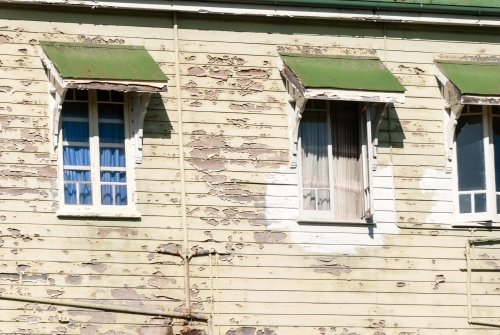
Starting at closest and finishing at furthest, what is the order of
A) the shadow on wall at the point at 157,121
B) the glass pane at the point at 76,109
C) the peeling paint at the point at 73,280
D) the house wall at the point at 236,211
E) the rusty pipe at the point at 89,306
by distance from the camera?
the rusty pipe at the point at 89,306
the peeling paint at the point at 73,280
the house wall at the point at 236,211
the glass pane at the point at 76,109
the shadow on wall at the point at 157,121

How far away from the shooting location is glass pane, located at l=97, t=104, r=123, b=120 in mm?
27188

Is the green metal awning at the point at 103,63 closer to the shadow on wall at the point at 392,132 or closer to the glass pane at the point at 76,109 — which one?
the glass pane at the point at 76,109

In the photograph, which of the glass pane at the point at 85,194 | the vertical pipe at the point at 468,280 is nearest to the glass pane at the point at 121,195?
the glass pane at the point at 85,194

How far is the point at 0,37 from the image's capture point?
26.9 metres

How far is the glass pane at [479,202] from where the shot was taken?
28.5m

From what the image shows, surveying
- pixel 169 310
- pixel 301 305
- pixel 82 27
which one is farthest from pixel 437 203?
pixel 82 27

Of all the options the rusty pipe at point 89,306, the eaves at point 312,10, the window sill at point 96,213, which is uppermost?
the eaves at point 312,10

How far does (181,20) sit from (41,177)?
3.77 m

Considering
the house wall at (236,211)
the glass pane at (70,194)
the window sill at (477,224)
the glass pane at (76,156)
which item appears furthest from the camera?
the window sill at (477,224)

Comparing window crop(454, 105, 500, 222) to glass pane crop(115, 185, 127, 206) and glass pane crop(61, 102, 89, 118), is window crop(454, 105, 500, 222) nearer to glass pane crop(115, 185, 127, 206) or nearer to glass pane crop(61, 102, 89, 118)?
glass pane crop(115, 185, 127, 206)

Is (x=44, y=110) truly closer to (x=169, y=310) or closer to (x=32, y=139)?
(x=32, y=139)

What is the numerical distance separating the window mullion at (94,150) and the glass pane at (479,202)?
266 inches

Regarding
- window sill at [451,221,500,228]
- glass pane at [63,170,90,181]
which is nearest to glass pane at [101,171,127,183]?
glass pane at [63,170,90,181]

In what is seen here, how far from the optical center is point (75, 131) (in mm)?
27031
